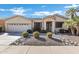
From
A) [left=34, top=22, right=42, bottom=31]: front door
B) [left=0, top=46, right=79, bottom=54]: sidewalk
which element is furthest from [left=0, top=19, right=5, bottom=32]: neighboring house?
[left=0, top=46, right=79, bottom=54]: sidewalk

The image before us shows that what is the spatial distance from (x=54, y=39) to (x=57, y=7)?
9.41 ft

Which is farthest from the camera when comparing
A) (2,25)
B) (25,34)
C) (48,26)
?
(2,25)

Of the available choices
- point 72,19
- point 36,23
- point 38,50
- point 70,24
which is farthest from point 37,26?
point 38,50

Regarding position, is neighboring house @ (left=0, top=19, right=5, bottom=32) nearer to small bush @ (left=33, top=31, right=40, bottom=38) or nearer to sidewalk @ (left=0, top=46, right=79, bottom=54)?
small bush @ (left=33, top=31, right=40, bottom=38)

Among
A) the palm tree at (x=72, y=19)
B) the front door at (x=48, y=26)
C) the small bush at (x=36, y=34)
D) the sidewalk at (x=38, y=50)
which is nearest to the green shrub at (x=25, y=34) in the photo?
the small bush at (x=36, y=34)

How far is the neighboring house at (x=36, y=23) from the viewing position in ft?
58.9

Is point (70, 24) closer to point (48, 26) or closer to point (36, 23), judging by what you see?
point (48, 26)

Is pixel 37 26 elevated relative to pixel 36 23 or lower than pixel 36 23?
lower

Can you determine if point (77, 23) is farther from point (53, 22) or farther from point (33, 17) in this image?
point (33, 17)

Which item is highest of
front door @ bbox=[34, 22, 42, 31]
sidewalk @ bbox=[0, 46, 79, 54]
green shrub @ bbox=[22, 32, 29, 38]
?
front door @ bbox=[34, 22, 42, 31]

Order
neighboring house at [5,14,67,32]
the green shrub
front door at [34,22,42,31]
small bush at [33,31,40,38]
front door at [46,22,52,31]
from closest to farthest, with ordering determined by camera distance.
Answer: small bush at [33,31,40,38]
the green shrub
neighboring house at [5,14,67,32]
front door at [46,22,52,31]
front door at [34,22,42,31]

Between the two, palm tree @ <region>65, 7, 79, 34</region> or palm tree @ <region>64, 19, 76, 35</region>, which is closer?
palm tree @ <region>65, 7, 79, 34</region>

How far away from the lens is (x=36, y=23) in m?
18.5

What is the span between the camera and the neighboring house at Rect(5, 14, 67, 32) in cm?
1794
